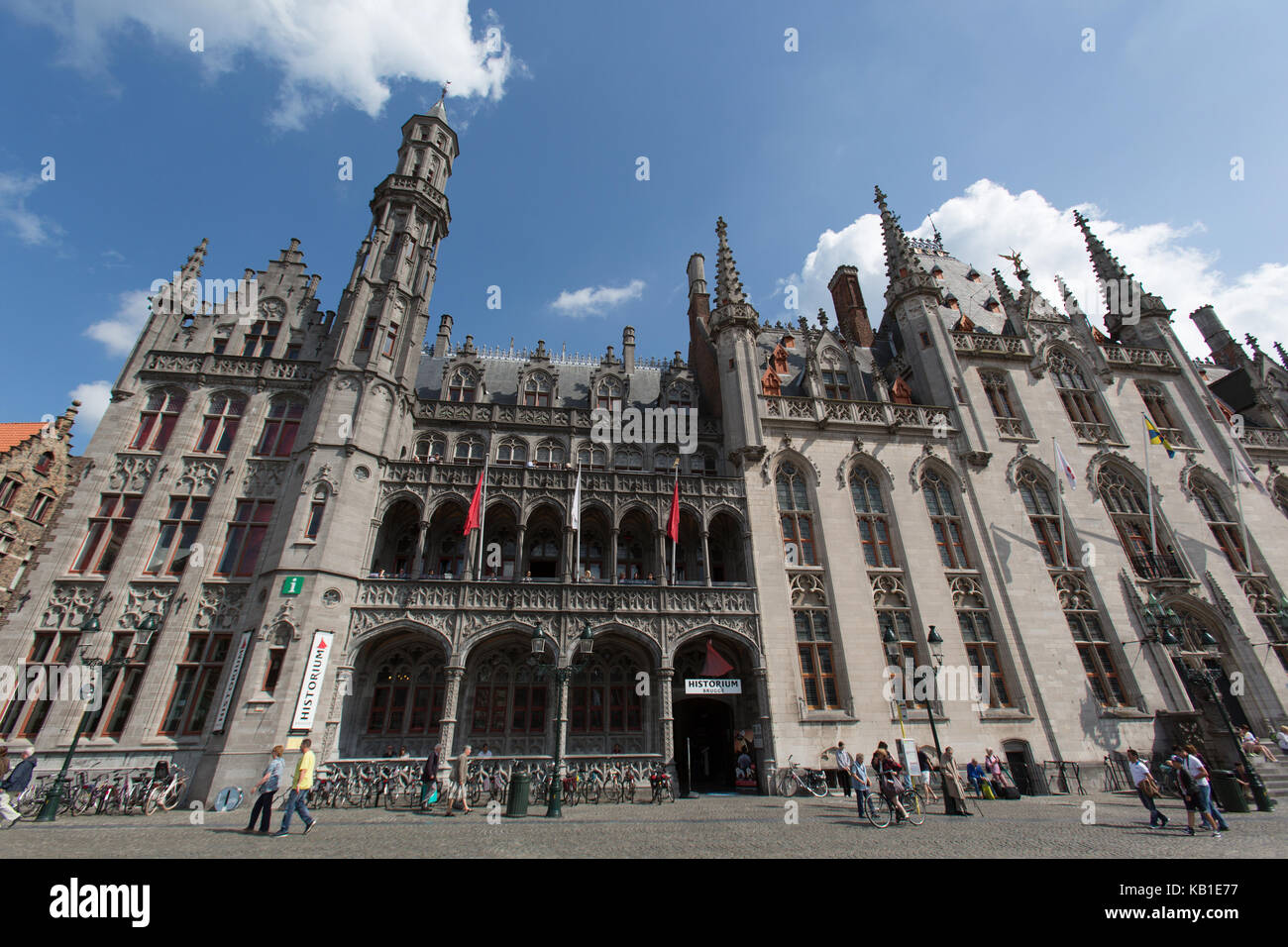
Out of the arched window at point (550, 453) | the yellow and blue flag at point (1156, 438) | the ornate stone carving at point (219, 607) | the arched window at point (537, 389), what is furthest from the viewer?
the arched window at point (537, 389)

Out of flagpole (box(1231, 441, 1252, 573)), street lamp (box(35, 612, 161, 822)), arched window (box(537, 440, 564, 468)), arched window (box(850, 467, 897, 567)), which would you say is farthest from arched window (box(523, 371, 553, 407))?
flagpole (box(1231, 441, 1252, 573))

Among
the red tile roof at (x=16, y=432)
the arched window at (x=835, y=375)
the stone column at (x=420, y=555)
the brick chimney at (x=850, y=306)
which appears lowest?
the stone column at (x=420, y=555)

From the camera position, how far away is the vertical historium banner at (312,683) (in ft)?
59.1

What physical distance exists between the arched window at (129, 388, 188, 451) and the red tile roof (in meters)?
10.2

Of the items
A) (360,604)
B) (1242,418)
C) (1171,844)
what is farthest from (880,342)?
(360,604)

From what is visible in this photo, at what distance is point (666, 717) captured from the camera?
20.4 m

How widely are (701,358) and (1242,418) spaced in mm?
33466

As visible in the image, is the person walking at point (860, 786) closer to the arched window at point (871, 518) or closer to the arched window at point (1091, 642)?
the arched window at point (871, 518)

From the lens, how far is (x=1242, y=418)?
1347 inches

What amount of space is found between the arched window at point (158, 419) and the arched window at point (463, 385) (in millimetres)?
11177

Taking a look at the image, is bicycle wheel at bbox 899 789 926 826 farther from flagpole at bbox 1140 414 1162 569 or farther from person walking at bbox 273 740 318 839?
flagpole at bbox 1140 414 1162 569

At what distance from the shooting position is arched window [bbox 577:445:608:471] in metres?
27.6

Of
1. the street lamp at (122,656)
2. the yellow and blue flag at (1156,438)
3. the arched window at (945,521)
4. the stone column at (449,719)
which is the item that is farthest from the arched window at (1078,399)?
the street lamp at (122,656)
